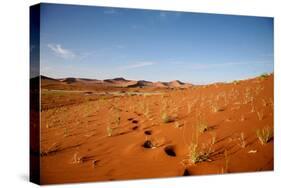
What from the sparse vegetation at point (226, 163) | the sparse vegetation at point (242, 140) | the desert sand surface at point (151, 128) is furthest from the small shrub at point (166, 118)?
the sparse vegetation at point (242, 140)

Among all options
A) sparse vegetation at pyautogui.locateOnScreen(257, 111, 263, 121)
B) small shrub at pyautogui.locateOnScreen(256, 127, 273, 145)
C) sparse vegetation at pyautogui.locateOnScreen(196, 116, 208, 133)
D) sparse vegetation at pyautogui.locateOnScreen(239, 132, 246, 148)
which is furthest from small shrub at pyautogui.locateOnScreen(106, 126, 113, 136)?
sparse vegetation at pyautogui.locateOnScreen(257, 111, 263, 121)

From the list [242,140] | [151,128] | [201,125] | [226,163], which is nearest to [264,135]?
[242,140]

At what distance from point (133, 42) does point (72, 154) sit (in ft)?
6.34

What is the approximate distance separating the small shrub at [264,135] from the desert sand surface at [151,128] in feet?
0.05

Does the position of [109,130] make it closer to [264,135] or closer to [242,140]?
[242,140]

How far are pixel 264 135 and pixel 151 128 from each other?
205cm

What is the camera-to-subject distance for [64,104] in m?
8.42

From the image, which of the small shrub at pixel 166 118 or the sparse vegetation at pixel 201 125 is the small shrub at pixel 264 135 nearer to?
the sparse vegetation at pixel 201 125

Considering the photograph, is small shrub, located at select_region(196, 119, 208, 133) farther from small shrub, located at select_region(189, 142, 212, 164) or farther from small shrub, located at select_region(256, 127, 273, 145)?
small shrub, located at select_region(256, 127, 273, 145)

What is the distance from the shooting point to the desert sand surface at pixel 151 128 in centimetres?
821

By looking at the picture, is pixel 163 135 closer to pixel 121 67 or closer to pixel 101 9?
pixel 121 67

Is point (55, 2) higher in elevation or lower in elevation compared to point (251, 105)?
higher

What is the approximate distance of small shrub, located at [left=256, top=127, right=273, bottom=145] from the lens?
961 cm

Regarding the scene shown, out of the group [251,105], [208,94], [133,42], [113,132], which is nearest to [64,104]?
[113,132]
